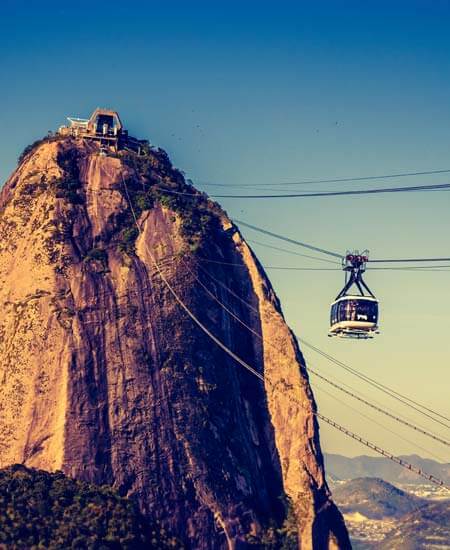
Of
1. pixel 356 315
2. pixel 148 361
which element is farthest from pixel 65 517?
pixel 356 315

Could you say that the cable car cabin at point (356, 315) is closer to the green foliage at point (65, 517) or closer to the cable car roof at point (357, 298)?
the cable car roof at point (357, 298)

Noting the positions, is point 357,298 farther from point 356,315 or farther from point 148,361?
point 148,361

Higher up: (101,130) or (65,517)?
(101,130)

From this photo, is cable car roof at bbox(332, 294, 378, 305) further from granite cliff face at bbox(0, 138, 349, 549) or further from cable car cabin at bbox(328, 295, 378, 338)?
granite cliff face at bbox(0, 138, 349, 549)

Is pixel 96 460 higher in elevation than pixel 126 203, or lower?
lower

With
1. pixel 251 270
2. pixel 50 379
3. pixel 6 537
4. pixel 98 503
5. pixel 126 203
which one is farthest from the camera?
pixel 251 270

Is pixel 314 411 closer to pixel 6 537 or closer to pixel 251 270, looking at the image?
pixel 251 270

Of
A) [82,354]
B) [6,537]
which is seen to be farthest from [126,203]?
[6,537]

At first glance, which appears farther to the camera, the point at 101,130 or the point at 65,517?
the point at 101,130
